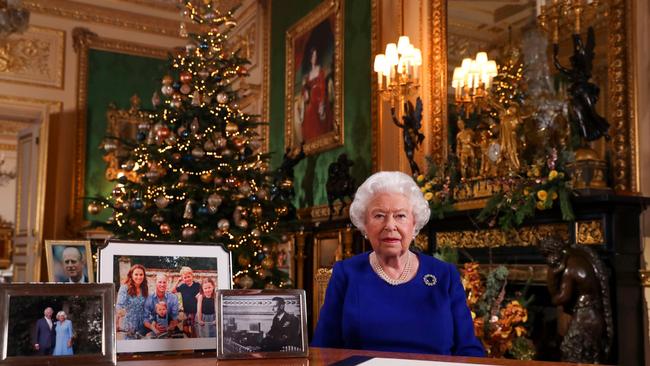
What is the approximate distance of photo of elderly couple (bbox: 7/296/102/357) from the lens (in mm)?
1305

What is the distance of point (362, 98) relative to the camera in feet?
24.3

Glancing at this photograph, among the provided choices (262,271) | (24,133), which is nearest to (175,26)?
(24,133)

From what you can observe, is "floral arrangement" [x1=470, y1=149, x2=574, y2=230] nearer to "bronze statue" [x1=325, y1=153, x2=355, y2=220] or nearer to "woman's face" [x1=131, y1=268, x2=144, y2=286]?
"bronze statue" [x1=325, y1=153, x2=355, y2=220]

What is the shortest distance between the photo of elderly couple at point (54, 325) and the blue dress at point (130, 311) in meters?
0.16

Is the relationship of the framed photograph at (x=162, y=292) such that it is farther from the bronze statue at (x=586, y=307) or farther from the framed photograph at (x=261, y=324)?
the bronze statue at (x=586, y=307)

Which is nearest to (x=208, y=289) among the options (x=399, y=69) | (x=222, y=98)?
(x=222, y=98)

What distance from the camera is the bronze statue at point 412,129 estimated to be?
599cm

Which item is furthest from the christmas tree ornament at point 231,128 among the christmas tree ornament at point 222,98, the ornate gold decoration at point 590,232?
the ornate gold decoration at point 590,232

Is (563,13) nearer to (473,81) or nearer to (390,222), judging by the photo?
(473,81)

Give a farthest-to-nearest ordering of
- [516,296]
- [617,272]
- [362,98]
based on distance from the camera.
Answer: [362,98] < [516,296] < [617,272]

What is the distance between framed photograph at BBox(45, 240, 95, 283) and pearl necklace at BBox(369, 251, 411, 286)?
121 cm

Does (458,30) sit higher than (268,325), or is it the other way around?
(458,30)

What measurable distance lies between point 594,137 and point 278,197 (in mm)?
2863

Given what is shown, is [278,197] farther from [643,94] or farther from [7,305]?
[7,305]
